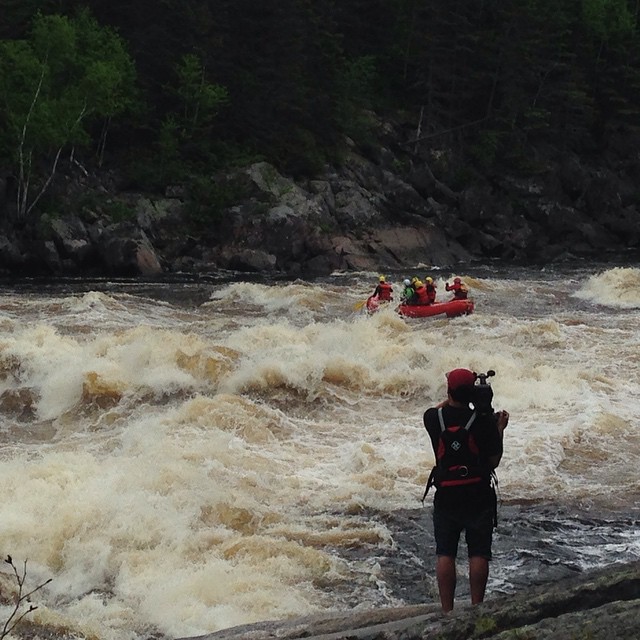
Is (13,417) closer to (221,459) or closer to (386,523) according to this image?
(221,459)

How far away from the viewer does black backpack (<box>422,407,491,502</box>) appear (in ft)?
15.2

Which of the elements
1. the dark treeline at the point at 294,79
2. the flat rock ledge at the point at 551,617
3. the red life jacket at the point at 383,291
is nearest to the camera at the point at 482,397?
the flat rock ledge at the point at 551,617

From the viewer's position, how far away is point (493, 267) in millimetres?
32406

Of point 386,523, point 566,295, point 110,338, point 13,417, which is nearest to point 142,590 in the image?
point 386,523

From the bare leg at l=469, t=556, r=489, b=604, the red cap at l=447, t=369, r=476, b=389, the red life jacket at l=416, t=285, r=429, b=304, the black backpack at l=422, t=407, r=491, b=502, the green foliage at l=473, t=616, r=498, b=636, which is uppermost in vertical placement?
the red cap at l=447, t=369, r=476, b=389

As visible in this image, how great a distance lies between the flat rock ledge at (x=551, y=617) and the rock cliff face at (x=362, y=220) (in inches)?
950

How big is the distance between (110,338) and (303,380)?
360 cm

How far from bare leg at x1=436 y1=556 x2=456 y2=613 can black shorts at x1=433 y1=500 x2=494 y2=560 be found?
8cm

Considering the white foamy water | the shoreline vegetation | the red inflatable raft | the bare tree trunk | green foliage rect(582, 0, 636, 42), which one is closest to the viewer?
the white foamy water

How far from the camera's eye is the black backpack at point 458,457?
4.62 m

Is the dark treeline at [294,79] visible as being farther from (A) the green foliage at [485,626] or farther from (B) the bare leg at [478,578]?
(A) the green foliage at [485,626]

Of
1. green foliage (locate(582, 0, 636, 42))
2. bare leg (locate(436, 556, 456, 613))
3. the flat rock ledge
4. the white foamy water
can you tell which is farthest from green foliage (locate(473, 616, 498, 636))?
green foliage (locate(582, 0, 636, 42))

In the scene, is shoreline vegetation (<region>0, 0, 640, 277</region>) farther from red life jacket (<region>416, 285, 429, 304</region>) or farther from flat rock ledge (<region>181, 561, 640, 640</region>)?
flat rock ledge (<region>181, 561, 640, 640</region>)

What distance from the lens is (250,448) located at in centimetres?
1006
